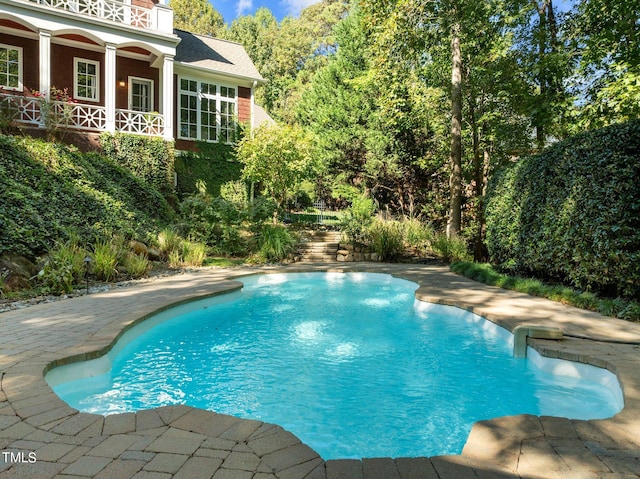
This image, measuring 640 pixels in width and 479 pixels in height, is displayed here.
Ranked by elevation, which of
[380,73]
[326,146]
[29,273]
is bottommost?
[29,273]

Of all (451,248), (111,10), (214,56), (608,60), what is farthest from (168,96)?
(608,60)

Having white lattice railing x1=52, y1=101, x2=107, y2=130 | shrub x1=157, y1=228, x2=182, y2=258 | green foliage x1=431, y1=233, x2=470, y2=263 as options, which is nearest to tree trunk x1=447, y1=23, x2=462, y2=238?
green foliage x1=431, y1=233, x2=470, y2=263

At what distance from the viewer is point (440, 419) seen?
10.5 feet

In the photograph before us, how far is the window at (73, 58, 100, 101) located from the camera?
45.4ft

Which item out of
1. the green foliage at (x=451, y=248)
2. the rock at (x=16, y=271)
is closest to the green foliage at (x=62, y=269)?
the rock at (x=16, y=271)

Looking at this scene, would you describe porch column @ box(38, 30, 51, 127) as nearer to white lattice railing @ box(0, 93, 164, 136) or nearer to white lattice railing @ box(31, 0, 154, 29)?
white lattice railing @ box(0, 93, 164, 136)

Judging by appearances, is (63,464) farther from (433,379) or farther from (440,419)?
(433,379)

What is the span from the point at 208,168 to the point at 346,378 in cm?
1263

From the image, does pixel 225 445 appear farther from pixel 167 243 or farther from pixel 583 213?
pixel 167 243

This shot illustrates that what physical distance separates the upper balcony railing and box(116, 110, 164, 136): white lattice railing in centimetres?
283

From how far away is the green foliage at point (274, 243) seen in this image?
10.8m

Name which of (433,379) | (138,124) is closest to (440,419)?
(433,379)

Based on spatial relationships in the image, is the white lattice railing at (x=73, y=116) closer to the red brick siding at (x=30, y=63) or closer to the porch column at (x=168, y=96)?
the porch column at (x=168, y=96)

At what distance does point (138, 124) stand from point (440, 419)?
1355 centimetres
